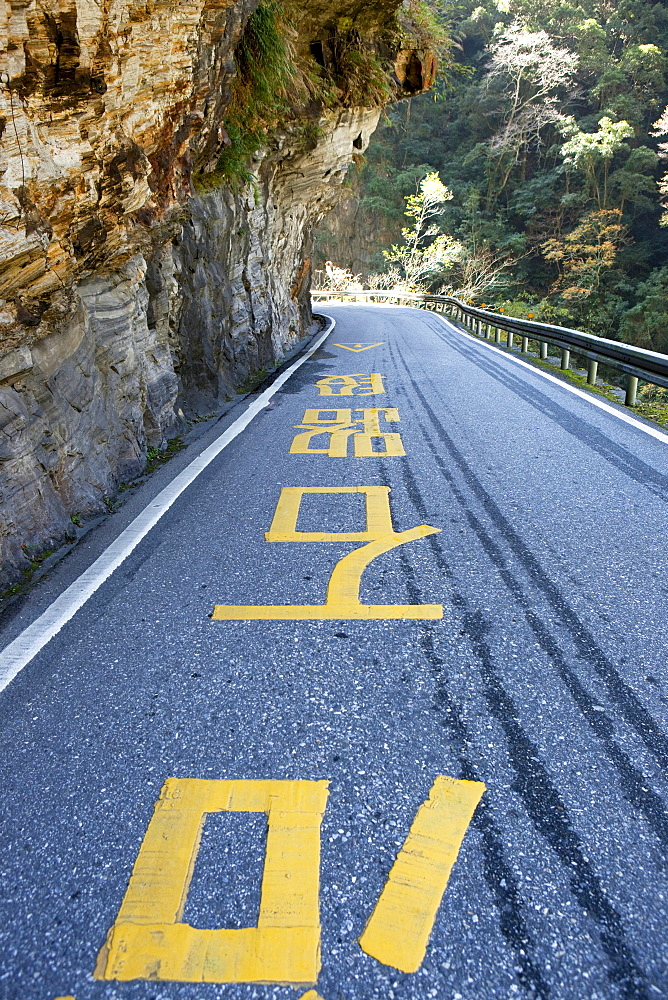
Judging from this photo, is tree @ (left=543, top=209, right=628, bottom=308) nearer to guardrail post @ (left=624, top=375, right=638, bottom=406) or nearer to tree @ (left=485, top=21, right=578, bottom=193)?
tree @ (left=485, top=21, right=578, bottom=193)

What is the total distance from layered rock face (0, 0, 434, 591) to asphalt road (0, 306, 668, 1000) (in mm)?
879

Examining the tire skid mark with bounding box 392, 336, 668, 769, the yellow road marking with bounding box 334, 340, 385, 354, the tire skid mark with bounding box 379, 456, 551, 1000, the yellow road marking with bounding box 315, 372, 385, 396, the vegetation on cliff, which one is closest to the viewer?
the tire skid mark with bounding box 379, 456, 551, 1000

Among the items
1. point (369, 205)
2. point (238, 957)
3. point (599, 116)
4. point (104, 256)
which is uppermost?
point (599, 116)

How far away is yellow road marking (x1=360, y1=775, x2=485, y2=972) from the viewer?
158 cm

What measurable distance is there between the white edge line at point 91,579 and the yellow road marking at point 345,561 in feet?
2.51

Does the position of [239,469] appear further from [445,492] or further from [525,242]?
[525,242]

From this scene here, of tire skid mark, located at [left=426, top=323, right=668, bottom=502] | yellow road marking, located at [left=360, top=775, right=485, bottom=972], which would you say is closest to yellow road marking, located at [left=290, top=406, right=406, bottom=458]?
tire skid mark, located at [left=426, top=323, right=668, bottom=502]

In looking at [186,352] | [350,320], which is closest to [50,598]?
[186,352]

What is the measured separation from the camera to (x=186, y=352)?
23.6 feet

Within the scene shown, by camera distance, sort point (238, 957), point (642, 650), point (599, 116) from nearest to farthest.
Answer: point (238, 957) < point (642, 650) < point (599, 116)

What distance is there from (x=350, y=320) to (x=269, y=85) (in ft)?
43.7

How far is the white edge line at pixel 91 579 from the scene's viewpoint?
284 centimetres

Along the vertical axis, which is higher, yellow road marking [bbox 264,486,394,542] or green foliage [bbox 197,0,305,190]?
green foliage [bbox 197,0,305,190]

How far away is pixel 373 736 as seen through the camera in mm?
2291
